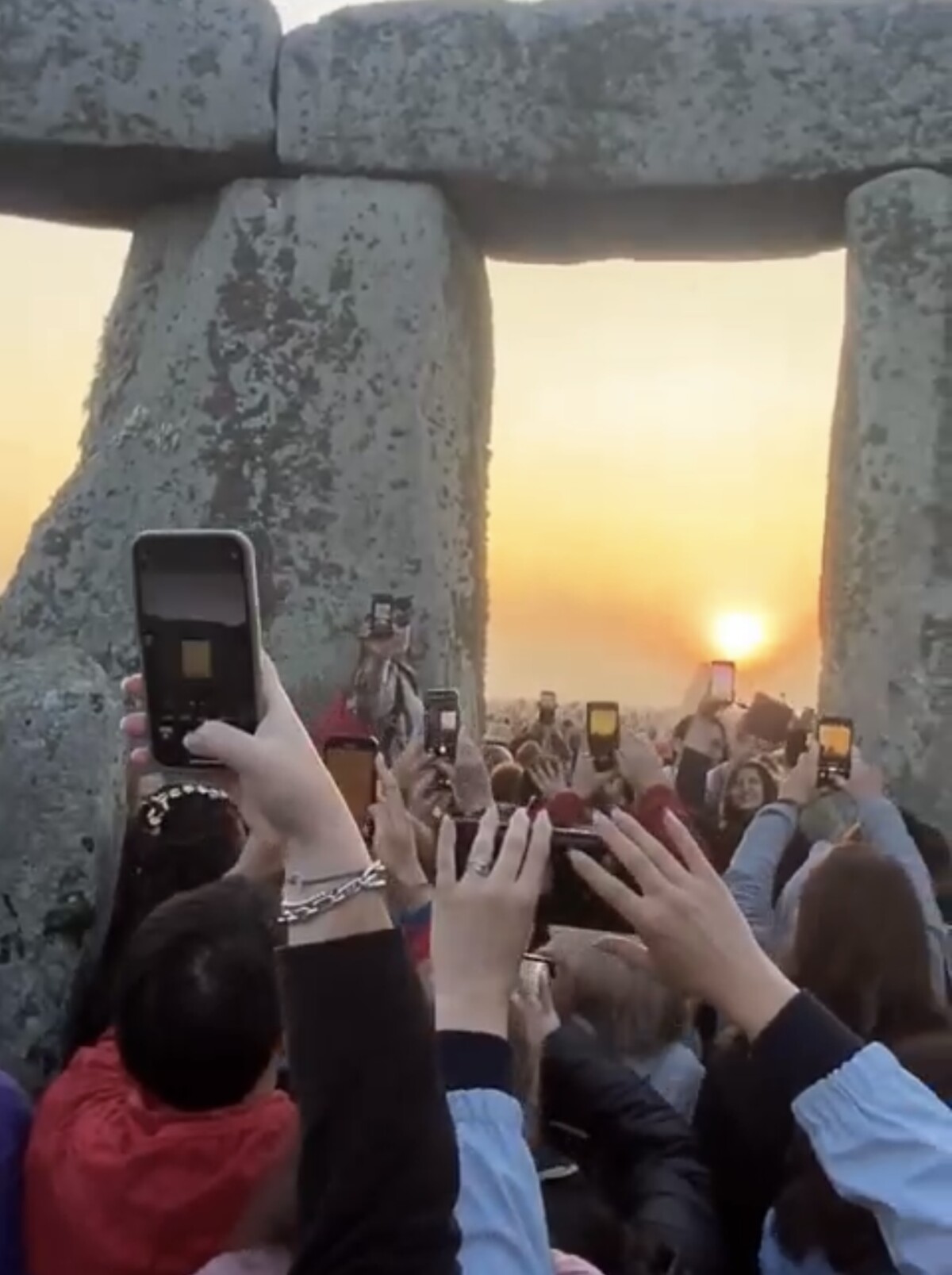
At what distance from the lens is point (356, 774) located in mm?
2314

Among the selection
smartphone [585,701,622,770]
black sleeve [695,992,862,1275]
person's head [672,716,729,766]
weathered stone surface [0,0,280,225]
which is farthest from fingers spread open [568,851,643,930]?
weathered stone surface [0,0,280,225]

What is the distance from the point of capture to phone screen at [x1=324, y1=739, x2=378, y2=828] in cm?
230

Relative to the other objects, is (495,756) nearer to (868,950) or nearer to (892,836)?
(892,836)

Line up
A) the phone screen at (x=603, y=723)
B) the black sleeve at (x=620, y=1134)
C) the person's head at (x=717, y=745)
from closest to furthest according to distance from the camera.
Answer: the black sleeve at (x=620, y=1134)
the phone screen at (x=603, y=723)
the person's head at (x=717, y=745)

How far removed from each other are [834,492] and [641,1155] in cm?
498

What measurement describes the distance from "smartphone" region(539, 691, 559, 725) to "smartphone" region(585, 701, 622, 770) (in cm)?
304

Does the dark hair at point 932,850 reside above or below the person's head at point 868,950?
below

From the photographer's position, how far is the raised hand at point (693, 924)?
141 cm

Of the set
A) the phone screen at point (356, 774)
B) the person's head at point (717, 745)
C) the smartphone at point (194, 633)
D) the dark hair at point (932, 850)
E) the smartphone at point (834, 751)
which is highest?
the smartphone at point (194, 633)

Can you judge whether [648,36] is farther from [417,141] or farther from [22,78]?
[22,78]

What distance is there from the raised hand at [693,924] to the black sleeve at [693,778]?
3108 mm

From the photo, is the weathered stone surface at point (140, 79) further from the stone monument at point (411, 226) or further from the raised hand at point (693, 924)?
the raised hand at point (693, 924)

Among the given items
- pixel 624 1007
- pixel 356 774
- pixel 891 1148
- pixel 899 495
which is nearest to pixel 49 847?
pixel 356 774

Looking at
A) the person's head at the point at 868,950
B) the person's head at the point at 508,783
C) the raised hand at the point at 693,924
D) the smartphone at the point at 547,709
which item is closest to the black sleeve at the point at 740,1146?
the person's head at the point at 868,950
